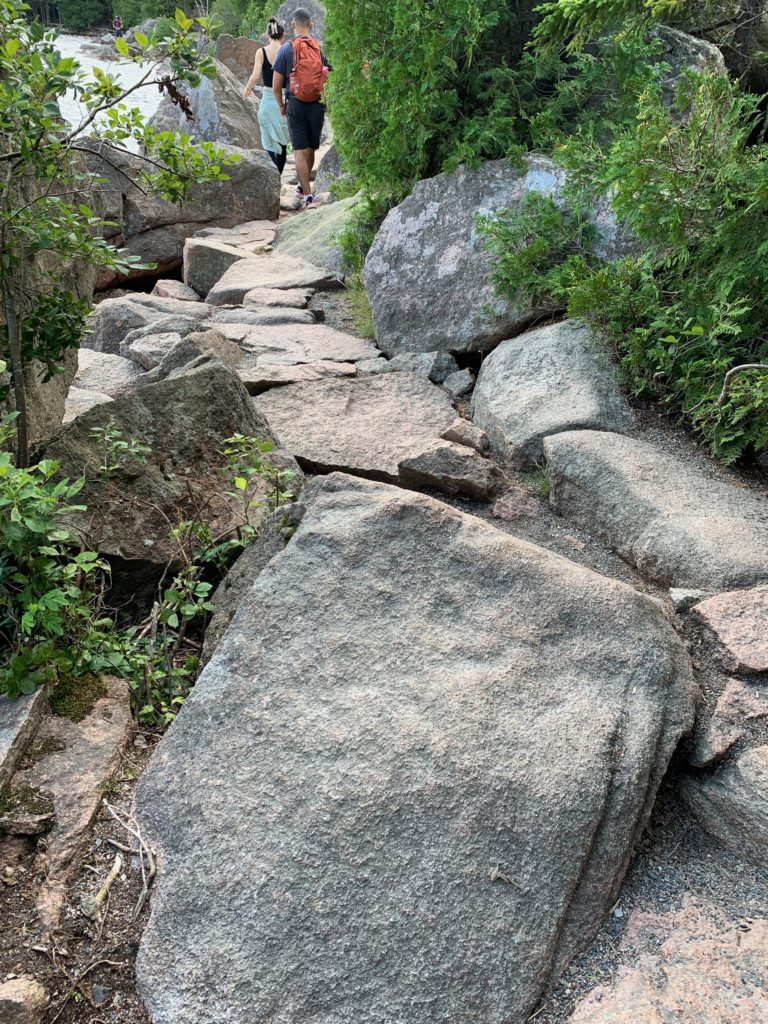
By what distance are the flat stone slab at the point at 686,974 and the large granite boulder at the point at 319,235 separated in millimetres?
6315

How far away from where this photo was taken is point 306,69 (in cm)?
941

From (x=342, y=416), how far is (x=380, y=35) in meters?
2.93

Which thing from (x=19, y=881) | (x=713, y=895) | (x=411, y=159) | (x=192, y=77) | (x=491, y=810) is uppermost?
(x=192, y=77)

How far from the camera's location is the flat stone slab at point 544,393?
394 centimetres

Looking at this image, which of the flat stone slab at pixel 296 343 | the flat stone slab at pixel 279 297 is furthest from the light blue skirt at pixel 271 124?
the flat stone slab at pixel 296 343

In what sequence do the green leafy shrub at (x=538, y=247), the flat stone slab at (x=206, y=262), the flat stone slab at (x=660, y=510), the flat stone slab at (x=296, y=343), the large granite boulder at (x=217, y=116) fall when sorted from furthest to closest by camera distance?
the large granite boulder at (x=217, y=116) → the flat stone slab at (x=206, y=262) → the flat stone slab at (x=296, y=343) → the green leafy shrub at (x=538, y=247) → the flat stone slab at (x=660, y=510)

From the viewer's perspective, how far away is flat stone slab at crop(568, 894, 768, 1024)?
5.93ft

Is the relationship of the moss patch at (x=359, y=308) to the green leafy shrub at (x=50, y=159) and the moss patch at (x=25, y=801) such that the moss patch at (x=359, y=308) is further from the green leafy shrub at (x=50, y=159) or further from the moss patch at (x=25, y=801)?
the moss patch at (x=25, y=801)

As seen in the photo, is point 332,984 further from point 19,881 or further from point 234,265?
point 234,265

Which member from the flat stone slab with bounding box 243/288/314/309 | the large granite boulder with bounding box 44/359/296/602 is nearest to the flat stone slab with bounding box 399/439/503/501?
the large granite boulder with bounding box 44/359/296/602

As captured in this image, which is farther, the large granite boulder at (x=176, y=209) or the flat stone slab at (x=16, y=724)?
the large granite boulder at (x=176, y=209)

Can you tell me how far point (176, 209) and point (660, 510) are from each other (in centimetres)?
805

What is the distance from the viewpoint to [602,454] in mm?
3555

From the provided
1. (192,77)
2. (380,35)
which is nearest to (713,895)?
(192,77)
